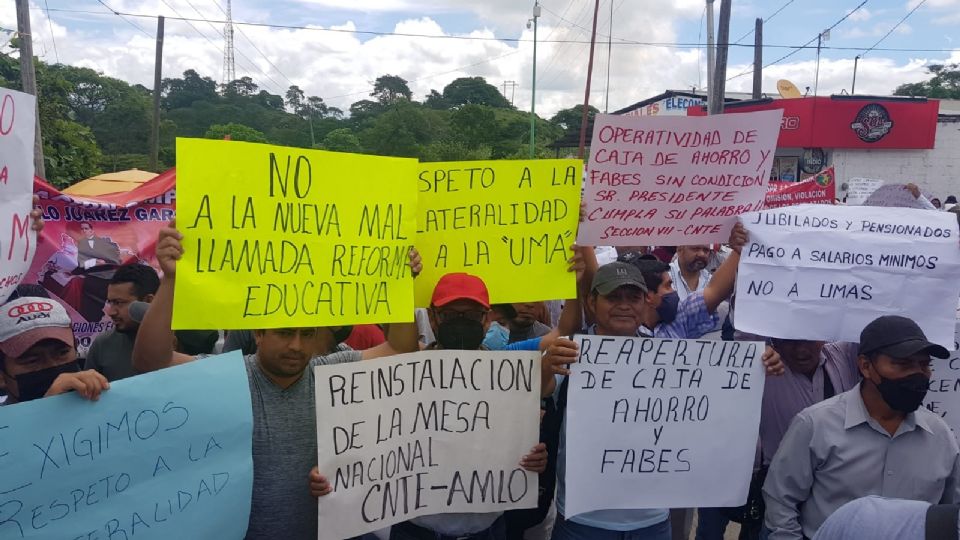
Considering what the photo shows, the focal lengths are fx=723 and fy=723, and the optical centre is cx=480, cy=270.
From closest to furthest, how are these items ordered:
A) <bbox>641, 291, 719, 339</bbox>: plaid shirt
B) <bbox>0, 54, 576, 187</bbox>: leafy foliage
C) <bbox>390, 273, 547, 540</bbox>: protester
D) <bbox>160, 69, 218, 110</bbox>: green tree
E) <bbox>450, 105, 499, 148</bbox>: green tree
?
1. <bbox>390, 273, 547, 540</bbox>: protester
2. <bbox>641, 291, 719, 339</bbox>: plaid shirt
3. <bbox>0, 54, 576, 187</bbox>: leafy foliage
4. <bbox>450, 105, 499, 148</bbox>: green tree
5. <bbox>160, 69, 218, 110</bbox>: green tree

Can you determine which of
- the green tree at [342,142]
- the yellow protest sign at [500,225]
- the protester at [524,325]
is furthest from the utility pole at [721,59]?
the green tree at [342,142]

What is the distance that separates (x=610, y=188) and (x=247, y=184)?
5.22 ft

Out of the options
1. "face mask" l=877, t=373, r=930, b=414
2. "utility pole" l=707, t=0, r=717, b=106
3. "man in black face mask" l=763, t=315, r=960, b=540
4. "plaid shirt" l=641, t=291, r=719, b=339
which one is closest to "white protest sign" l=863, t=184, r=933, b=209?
"plaid shirt" l=641, t=291, r=719, b=339

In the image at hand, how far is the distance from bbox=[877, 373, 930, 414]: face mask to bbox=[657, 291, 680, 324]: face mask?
1124mm

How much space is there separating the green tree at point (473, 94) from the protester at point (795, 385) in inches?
Answer: 3539

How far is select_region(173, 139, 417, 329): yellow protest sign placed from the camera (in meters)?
2.36

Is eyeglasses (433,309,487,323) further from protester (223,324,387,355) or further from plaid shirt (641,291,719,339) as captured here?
plaid shirt (641,291,719,339)

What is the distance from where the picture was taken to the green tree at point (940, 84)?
6106cm

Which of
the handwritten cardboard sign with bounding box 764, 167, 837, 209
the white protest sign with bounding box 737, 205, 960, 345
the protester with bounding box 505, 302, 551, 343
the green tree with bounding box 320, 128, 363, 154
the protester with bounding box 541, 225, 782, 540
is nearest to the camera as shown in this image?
the protester with bounding box 541, 225, 782, 540

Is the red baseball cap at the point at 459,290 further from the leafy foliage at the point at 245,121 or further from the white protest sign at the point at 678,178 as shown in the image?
the leafy foliage at the point at 245,121

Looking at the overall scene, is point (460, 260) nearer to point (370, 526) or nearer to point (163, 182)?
point (370, 526)

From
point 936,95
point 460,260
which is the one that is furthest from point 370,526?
point 936,95

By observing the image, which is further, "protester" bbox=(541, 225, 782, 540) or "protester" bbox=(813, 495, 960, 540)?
"protester" bbox=(541, 225, 782, 540)

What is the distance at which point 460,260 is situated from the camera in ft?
9.76
